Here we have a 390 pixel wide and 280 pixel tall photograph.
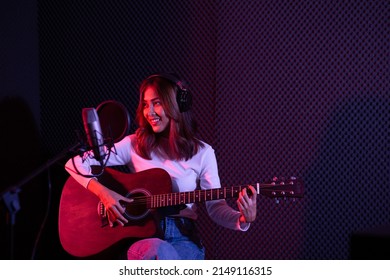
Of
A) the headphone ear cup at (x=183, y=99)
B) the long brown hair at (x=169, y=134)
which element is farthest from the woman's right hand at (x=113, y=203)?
the headphone ear cup at (x=183, y=99)

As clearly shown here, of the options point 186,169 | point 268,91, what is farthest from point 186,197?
point 268,91

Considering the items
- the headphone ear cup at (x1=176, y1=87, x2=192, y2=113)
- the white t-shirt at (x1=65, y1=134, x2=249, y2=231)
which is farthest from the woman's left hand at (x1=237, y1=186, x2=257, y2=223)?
the headphone ear cup at (x1=176, y1=87, x2=192, y2=113)

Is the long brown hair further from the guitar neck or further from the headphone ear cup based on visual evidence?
the guitar neck

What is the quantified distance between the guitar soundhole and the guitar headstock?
0.61m

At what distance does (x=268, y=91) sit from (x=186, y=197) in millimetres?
912

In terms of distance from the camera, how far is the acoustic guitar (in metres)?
2.59

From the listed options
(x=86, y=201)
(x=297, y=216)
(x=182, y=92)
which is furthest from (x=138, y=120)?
(x=297, y=216)

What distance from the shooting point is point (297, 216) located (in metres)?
3.15

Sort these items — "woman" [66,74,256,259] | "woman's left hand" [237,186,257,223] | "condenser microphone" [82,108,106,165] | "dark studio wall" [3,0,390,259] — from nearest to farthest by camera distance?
"condenser microphone" [82,108,106,165] < "woman's left hand" [237,186,257,223] < "woman" [66,74,256,259] < "dark studio wall" [3,0,390,259]

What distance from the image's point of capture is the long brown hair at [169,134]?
9.37 ft

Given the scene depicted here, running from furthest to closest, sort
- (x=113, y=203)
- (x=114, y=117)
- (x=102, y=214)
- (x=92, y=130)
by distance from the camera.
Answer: (x=102, y=214) → (x=113, y=203) → (x=114, y=117) → (x=92, y=130)

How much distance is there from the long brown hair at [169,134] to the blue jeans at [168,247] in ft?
1.24

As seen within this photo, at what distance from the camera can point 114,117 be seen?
102 inches

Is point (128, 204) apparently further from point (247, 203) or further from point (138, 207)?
point (247, 203)
